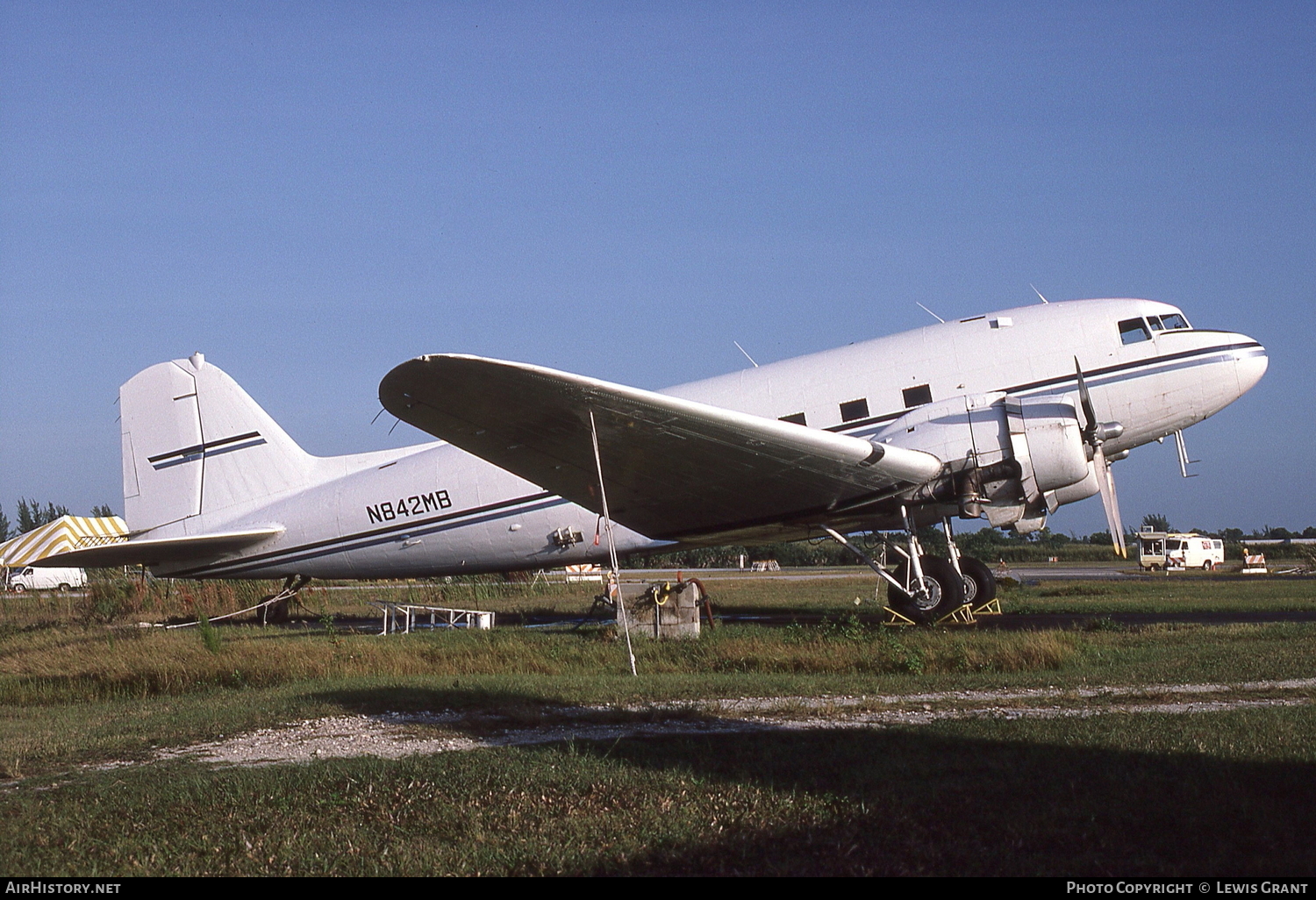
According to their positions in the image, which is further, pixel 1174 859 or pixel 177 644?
pixel 177 644

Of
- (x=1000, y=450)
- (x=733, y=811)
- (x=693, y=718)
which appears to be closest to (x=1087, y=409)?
(x=1000, y=450)

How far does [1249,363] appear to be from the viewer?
50.1 ft

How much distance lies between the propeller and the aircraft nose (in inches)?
86.0

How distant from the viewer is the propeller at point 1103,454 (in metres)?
14.3

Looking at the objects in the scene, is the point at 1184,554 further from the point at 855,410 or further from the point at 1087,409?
the point at 855,410

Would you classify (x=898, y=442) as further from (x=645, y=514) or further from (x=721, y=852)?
(x=721, y=852)

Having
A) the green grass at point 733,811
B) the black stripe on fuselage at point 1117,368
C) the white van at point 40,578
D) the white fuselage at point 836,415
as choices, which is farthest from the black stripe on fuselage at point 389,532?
the white van at point 40,578

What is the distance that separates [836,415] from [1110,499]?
4941 millimetres

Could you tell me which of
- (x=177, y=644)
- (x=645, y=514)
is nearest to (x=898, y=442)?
(x=645, y=514)

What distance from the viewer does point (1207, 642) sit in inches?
476

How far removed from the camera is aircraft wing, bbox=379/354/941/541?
9.81m

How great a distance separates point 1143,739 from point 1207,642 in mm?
7141

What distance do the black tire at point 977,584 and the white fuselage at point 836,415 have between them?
143cm

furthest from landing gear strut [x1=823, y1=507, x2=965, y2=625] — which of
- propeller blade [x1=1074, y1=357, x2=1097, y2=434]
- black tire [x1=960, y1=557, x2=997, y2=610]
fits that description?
propeller blade [x1=1074, y1=357, x2=1097, y2=434]
